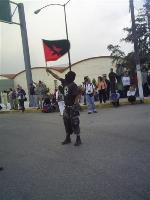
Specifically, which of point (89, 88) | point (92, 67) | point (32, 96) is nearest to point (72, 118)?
point (89, 88)

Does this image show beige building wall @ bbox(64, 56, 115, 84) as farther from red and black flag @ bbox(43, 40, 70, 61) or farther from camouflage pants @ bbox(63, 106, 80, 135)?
camouflage pants @ bbox(63, 106, 80, 135)

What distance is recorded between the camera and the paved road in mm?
5800

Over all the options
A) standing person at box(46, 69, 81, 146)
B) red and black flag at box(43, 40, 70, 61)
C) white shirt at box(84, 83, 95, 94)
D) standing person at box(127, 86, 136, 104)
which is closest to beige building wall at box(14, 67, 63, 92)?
standing person at box(127, 86, 136, 104)

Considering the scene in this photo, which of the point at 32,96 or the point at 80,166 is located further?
the point at 32,96

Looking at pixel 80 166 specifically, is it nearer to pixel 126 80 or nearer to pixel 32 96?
pixel 126 80

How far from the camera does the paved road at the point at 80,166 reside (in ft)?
Answer: 19.0

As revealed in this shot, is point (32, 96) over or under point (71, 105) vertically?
over

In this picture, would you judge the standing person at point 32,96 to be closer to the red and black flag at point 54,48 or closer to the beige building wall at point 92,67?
the red and black flag at point 54,48

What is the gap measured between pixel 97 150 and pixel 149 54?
75.6ft

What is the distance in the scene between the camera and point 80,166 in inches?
296

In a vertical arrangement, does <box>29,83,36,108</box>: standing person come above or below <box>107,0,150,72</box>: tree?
below

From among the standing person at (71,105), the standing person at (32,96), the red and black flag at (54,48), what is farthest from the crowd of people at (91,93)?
the standing person at (71,105)

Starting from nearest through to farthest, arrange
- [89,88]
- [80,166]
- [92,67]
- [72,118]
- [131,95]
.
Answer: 1. [80,166]
2. [72,118]
3. [89,88]
4. [131,95]
5. [92,67]

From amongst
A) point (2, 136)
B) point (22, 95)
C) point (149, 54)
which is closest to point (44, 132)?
point (2, 136)
